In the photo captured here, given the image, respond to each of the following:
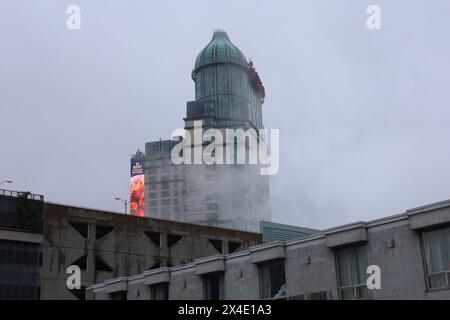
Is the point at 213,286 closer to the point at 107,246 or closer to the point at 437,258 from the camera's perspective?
the point at 437,258

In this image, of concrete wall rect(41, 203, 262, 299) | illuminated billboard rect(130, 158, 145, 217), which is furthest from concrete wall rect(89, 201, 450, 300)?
illuminated billboard rect(130, 158, 145, 217)

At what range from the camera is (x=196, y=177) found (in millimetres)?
194875

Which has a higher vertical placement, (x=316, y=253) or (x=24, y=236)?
(x=24, y=236)

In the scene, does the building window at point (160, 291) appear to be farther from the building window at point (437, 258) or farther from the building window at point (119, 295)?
the building window at point (437, 258)

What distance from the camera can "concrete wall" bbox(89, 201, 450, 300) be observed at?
2280cm

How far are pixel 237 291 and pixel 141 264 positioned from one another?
121 feet

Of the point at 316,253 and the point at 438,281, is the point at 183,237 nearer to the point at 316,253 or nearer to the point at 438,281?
the point at 316,253

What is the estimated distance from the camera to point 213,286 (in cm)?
3078

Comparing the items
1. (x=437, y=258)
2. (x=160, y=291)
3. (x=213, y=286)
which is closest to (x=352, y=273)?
(x=437, y=258)

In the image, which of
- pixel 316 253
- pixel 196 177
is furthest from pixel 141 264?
pixel 196 177

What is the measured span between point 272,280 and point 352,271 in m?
4.63

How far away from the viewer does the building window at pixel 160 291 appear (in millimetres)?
33062

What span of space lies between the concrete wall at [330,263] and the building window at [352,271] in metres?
0.27

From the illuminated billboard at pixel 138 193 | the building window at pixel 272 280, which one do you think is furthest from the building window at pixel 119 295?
the illuminated billboard at pixel 138 193
